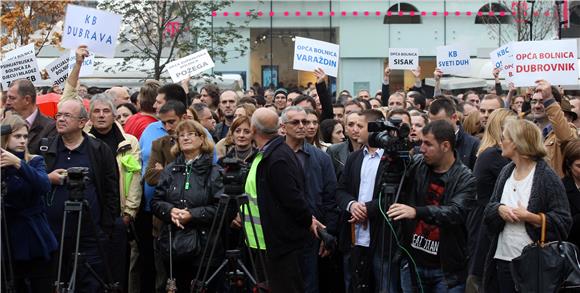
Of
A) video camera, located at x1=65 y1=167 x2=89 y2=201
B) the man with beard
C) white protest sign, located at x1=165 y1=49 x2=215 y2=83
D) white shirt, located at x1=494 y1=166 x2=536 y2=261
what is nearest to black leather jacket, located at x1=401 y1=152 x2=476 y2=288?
white shirt, located at x1=494 y1=166 x2=536 y2=261

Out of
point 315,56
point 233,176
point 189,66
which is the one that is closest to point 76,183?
point 233,176

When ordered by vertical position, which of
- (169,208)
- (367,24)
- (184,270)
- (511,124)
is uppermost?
(367,24)

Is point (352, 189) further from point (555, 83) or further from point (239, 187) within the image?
point (555, 83)

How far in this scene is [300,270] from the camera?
27.6 ft

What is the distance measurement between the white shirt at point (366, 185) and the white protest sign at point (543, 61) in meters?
3.03

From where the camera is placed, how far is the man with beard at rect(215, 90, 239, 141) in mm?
11977

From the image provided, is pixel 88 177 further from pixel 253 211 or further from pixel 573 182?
pixel 573 182

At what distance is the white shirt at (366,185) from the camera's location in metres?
8.62

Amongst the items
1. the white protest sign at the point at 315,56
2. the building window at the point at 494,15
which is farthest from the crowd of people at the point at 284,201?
the building window at the point at 494,15

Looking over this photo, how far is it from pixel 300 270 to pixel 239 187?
42.0 inches

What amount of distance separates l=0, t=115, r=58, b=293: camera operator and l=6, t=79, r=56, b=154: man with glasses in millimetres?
1427

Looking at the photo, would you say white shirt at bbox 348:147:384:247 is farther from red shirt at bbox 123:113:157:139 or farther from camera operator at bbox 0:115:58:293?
red shirt at bbox 123:113:157:139

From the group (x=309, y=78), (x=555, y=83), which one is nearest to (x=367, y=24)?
(x=309, y=78)

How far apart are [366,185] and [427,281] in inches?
48.2
